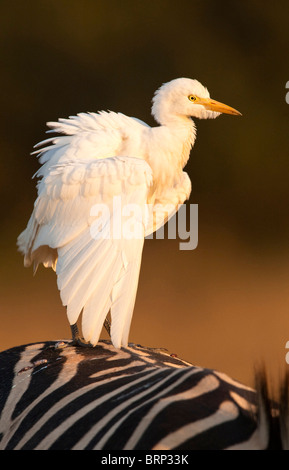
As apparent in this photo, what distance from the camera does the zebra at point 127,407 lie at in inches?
31.6

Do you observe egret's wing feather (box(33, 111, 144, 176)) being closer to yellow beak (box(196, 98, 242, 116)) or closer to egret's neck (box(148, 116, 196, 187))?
egret's neck (box(148, 116, 196, 187))

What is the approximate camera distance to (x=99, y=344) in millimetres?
1478

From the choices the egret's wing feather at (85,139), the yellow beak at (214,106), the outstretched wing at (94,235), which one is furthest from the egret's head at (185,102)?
the outstretched wing at (94,235)

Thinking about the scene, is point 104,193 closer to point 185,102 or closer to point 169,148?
point 169,148

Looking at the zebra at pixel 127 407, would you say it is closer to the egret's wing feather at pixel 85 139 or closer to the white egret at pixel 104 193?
the white egret at pixel 104 193

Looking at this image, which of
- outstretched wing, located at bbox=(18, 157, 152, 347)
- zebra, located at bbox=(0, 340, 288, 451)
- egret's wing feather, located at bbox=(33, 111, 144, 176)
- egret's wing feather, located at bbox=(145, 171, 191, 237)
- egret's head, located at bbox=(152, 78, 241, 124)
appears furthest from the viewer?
egret's head, located at bbox=(152, 78, 241, 124)

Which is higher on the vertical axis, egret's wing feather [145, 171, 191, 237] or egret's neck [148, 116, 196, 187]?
egret's neck [148, 116, 196, 187]

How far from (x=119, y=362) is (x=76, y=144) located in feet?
2.84

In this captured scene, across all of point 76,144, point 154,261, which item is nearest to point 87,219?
point 76,144

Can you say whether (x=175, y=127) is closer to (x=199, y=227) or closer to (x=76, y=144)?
(x=76, y=144)

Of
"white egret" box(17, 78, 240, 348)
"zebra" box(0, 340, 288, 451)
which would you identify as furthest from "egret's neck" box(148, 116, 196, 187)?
"zebra" box(0, 340, 288, 451)

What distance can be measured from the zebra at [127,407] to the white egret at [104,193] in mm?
165

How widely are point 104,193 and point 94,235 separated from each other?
0.15 meters

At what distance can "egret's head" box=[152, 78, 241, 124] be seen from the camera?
2.22 metres
